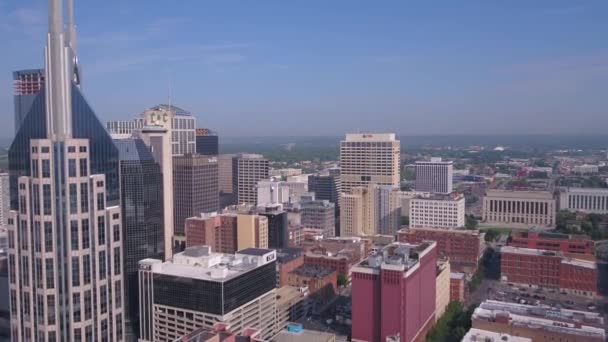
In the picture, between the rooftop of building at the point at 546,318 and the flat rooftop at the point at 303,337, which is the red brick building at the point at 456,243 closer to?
the rooftop of building at the point at 546,318

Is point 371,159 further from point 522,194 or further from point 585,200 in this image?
point 585,200

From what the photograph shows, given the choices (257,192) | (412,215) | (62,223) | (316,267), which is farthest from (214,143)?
(62,223)

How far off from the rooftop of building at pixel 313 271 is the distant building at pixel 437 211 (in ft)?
59.7

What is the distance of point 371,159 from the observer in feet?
216

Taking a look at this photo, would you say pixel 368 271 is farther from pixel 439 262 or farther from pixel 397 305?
pixel 439 262

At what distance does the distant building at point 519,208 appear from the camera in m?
64.9

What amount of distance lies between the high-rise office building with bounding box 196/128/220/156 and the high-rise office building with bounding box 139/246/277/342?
141 ft

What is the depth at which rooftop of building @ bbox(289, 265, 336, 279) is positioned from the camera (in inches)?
1523

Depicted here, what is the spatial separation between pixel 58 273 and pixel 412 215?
149 ft

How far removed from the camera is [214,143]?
2916 inches

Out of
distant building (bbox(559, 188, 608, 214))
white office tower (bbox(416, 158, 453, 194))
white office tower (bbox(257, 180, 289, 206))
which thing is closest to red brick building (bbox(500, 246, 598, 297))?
white office tower (bbox(257, 180, 289, 206))

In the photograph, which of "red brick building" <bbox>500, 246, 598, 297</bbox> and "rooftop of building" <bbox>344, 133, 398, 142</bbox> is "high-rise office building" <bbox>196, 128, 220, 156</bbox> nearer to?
"rooftop of building" <bbox>344, 133, 398, 142</bbox>

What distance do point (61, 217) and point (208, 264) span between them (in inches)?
433

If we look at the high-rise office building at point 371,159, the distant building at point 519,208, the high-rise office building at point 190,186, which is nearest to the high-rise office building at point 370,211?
→ the high-rise office building at point 371,159
